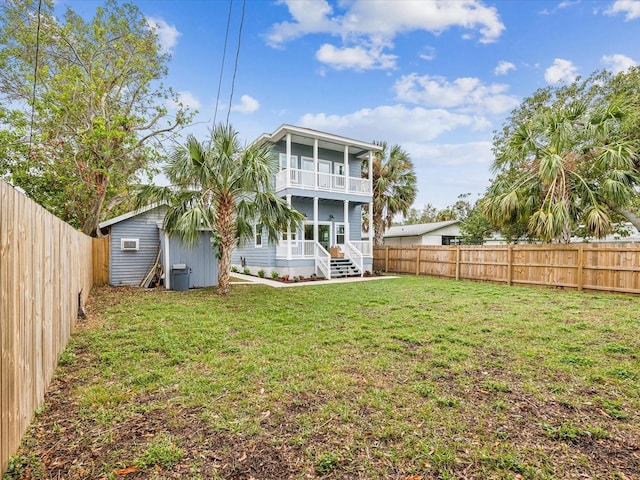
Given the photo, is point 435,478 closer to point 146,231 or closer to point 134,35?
point 146,231

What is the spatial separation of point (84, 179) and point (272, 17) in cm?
884

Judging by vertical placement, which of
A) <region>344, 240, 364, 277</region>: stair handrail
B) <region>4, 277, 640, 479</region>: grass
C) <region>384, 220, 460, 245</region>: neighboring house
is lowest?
<region>4, 277, 640, 479</region>: grass

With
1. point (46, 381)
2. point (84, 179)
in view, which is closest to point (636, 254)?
point (46, 381)

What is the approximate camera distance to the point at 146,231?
1114cm

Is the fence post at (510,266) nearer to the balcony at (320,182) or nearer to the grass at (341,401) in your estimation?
the grass at (341,401)

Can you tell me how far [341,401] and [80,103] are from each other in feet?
43.8

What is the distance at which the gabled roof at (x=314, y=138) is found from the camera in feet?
44.2

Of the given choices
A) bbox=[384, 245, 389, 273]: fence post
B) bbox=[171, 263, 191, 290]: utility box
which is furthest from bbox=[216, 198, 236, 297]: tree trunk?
bbox=[384, 245, 389, 273]: fence post

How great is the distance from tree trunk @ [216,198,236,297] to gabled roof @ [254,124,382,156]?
5.41 meters

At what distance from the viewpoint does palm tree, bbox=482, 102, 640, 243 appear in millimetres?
9641

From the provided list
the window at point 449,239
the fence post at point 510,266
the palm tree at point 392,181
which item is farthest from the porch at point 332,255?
the window at point 449,239

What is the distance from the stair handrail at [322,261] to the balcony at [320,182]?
2.80m

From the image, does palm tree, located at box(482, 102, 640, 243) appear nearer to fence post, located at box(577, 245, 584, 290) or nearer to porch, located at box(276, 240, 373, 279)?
fence post, located at box(577, 245, 584, 290)

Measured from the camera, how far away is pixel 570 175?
10.9 metres
